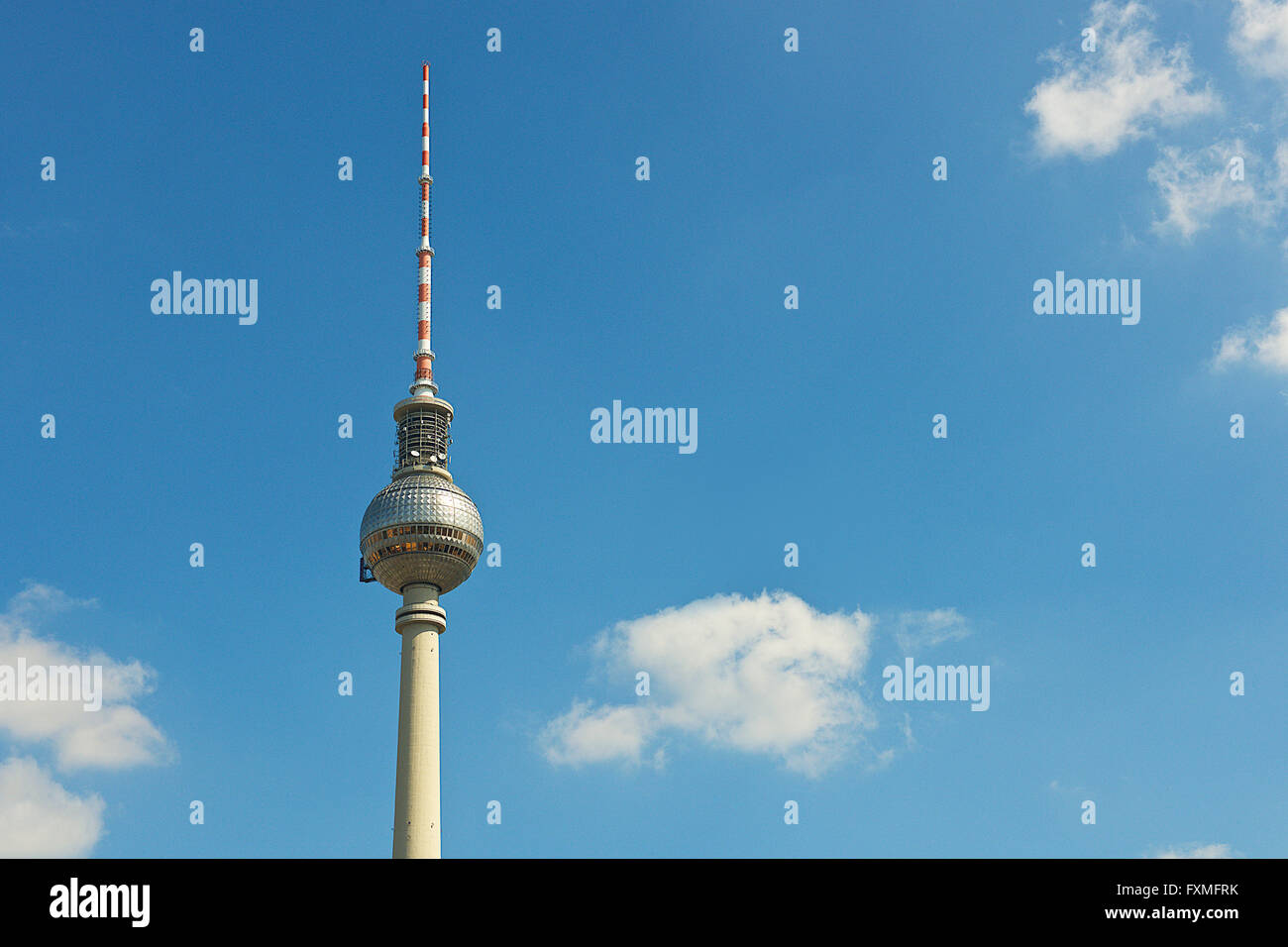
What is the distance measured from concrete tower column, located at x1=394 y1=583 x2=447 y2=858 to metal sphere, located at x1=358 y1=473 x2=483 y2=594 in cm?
320

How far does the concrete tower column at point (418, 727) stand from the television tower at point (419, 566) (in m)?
0.13

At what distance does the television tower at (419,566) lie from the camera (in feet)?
575

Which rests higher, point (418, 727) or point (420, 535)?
point (420, 535)

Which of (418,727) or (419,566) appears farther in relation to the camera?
(419,566)

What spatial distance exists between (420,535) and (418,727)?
26.5 meters

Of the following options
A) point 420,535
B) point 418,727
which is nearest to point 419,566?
point 420,535

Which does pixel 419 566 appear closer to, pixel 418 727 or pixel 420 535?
pixel 420 535

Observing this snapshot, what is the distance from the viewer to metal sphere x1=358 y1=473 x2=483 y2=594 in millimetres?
185125

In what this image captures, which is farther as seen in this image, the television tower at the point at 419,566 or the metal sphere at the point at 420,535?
the metal sphere at the point at 420,535

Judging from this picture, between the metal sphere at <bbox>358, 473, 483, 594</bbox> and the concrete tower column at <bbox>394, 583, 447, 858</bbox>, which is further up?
the metal sphere at <bbox>358, 473, 483, 594</bbox>

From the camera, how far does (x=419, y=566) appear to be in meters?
186

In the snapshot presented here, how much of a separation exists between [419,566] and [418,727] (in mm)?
22900
